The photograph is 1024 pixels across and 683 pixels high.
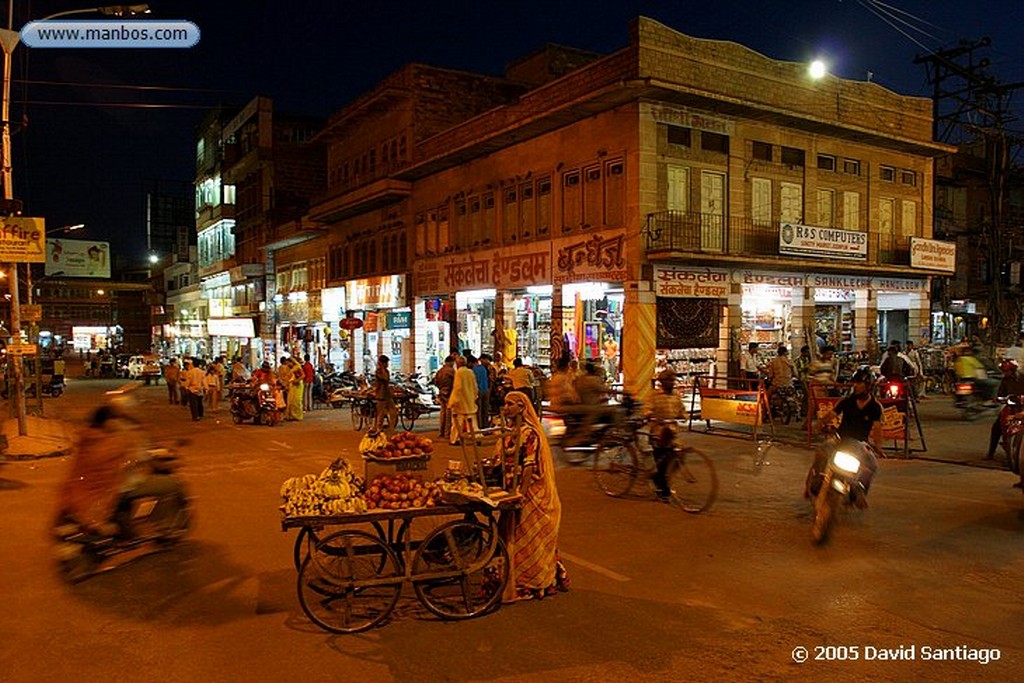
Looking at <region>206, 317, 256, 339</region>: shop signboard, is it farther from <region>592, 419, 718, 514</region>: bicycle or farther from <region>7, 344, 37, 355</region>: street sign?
<region>592, 419, 718, 514</region>: bicycle

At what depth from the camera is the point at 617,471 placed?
10.6m

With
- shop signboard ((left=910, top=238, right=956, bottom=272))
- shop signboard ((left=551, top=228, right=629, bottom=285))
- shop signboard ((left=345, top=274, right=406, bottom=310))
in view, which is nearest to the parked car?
shop signboard ((left=345, top=274, right=406, bottom=310))

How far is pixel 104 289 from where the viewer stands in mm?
80625

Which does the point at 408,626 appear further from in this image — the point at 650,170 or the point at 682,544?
the point at 650,170

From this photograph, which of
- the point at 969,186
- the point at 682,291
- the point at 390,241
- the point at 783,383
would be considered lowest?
the point at 783,383

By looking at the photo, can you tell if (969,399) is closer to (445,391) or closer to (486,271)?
(445,391)

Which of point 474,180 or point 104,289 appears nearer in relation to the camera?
point 474,180

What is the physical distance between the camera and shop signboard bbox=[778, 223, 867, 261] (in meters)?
22.2

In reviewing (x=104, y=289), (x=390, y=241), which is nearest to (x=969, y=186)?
(x=390, y=241)

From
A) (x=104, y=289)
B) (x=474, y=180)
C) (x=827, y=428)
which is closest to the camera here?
(x=827, y=428)

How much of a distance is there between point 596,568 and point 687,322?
15190 millimetres

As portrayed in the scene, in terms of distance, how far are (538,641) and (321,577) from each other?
1821 mm

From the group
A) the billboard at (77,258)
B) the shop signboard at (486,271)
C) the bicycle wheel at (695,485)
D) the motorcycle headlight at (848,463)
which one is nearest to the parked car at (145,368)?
the billboard at (77,258)

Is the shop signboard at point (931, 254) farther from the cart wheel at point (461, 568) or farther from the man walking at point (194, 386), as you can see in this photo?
the cart wheel at point (461, 568)
